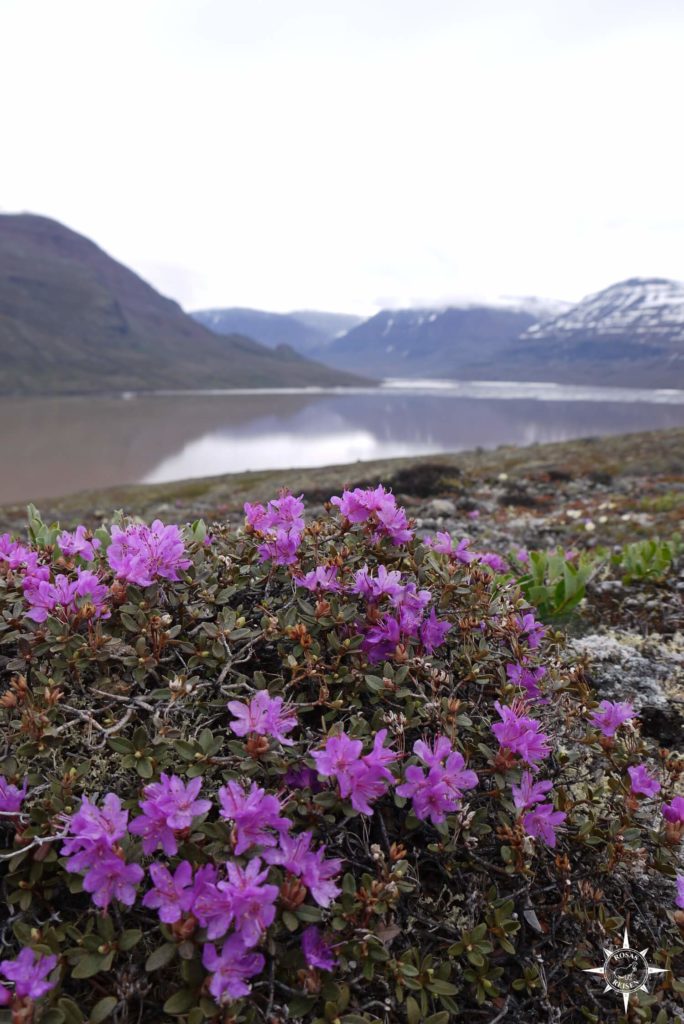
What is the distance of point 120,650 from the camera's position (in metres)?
2.41

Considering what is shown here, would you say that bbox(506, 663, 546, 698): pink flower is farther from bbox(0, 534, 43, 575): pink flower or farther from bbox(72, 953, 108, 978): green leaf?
bbox(0, 534, 43, 575): pink flower

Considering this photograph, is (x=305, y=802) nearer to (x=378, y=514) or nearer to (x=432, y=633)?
(x=432, y=633)

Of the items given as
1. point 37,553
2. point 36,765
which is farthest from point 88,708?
point 37,553

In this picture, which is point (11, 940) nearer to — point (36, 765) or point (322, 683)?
point (36, 765)

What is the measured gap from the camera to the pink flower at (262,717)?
6.48 ft

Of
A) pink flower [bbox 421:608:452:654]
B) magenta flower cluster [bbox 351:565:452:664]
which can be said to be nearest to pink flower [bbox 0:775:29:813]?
magenta flower cluster [bbox 351:565:452:664]

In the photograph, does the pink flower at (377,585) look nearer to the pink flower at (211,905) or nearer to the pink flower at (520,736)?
the pink flower at (520,736)

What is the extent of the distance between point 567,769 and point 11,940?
84.3 inches

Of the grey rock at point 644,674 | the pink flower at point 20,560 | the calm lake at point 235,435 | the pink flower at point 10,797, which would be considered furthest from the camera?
the calm lake at point 235,435

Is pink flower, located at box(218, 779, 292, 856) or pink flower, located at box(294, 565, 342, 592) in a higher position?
pink flower, located at box(294, 565, 342, 592)

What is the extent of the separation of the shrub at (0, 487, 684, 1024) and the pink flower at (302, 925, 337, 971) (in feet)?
0.04

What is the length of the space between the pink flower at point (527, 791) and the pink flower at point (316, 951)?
72 centimetres

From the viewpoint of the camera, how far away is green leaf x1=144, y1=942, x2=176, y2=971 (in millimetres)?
1610

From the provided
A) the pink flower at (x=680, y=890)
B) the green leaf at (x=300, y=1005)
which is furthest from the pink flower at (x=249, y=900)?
the pink flower at (x=680, y=890)
